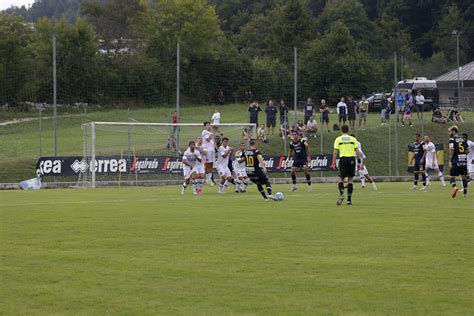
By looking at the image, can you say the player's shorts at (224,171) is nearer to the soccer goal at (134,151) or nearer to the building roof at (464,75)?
the soccer goal at (134,151)

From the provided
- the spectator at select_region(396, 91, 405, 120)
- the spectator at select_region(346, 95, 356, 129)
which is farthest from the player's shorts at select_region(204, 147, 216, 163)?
the spectator at select_region(396, 91, 405, 120)

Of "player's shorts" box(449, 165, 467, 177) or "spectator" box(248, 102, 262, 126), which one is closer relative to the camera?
"player's shorts" box(449, 165, 467, 177)

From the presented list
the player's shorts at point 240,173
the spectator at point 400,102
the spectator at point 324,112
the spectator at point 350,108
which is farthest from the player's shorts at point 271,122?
the player's shorts at point 240,173

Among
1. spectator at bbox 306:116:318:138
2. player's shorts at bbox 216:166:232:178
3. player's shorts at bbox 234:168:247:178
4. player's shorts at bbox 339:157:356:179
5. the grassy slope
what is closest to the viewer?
player's shorts at bbox 339:157:356:179

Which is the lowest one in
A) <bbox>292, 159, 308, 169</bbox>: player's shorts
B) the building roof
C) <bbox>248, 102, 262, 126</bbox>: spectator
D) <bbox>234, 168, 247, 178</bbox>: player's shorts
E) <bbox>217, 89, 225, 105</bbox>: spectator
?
<bbox>234, 168, 247, 178</bbox>: player's shorts

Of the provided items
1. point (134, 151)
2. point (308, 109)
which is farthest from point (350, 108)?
point (134, 151)

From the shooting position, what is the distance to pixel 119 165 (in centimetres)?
4194

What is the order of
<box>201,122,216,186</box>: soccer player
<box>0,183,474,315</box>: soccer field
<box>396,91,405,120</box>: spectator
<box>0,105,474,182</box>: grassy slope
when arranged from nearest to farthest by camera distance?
1. <box>0,183,474,315</box>: soccer field
2. <box>201,122,216,186</box>: soccer player
3. <box>0,105,474,182</box>: grassy slope
4. <box>396,91,405,120</box>: spectator

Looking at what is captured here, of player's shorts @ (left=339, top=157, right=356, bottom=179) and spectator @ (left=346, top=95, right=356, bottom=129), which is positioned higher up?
spectator @ (left=346, top=95, right=356, bottom=129)

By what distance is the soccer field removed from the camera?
31.8ft

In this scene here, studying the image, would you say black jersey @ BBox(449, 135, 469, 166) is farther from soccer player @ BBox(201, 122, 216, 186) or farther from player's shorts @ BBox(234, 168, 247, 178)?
soccer player @ BBox(201, 122, 216, 186)

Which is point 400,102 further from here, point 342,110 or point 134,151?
point 134,151

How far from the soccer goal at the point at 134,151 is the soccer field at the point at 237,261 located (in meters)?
19.2

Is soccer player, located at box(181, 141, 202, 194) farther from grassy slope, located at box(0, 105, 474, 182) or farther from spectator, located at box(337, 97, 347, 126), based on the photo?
spectator, located at box(337, 97, 347, 126)
